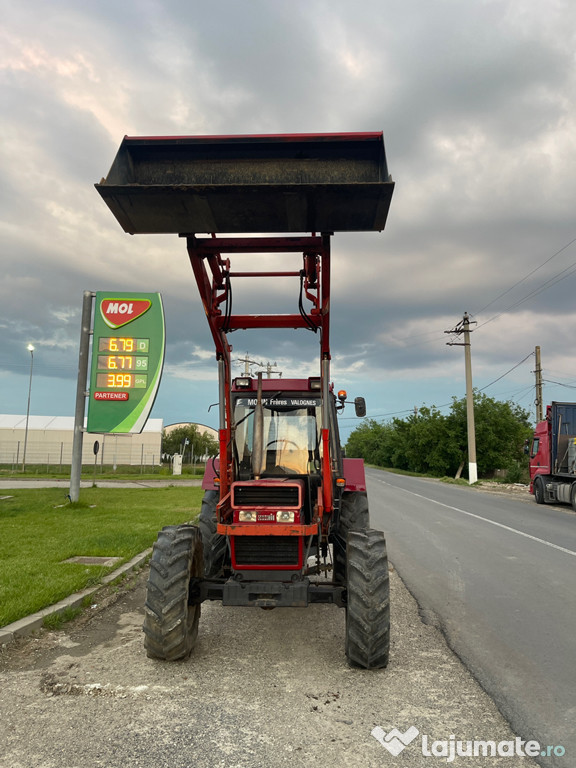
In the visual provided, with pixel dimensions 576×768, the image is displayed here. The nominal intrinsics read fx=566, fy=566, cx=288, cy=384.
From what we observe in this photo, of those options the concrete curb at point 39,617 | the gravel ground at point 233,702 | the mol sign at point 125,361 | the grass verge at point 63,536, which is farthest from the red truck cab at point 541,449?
the concrete curb at point 39,617

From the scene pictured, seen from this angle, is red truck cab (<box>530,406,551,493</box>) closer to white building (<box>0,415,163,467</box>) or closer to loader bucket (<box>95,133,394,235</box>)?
loader bucket (<box>95,133,394,235</box>)

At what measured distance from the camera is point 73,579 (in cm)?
695

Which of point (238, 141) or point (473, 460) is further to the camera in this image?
point (473, 460)

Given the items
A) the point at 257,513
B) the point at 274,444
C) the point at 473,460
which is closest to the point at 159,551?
the point at 257,513

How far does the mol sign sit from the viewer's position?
1509 centimetres

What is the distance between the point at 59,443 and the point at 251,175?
55760 millimetres

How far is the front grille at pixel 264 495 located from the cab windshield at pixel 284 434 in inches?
33.5

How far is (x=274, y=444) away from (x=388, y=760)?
3377 millimetres

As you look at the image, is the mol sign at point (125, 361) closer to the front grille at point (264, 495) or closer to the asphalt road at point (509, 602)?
the asphalt road at point (509, 602)

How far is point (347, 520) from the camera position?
656cm

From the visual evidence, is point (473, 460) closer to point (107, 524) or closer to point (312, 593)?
point (107, 524)

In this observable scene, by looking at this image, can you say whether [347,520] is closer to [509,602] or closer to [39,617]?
[509,602]

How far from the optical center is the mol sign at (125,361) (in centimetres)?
1509

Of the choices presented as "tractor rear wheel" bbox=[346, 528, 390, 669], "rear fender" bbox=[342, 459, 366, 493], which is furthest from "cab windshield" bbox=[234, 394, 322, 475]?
"tractor rear wheel" bbox=[346, 528, 390, 669]
